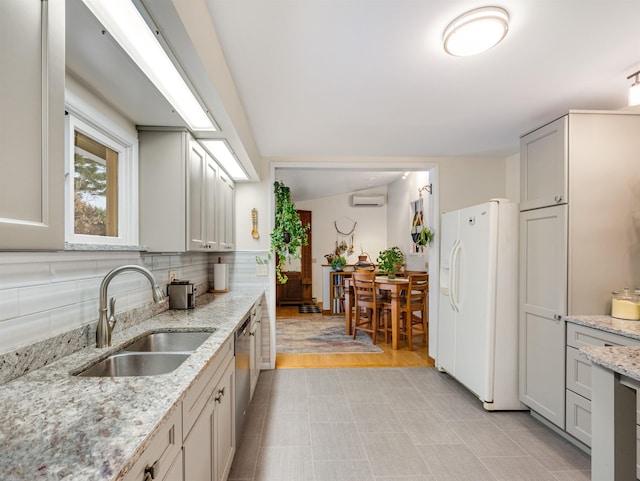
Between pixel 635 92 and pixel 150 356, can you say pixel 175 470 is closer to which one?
pixel 150 356

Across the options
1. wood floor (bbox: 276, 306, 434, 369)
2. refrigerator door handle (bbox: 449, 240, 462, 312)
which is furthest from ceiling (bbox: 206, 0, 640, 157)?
wood floor (bbox: 276, 306, 434, 369)

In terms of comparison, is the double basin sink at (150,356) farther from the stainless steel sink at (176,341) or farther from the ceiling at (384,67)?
→ the ceiling at (384,67)

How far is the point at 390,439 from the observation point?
2.34 meters

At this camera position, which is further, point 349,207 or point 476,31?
point 349,207

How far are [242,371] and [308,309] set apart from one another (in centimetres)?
522

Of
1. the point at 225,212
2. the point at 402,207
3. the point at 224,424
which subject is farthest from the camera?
the point at 402,207

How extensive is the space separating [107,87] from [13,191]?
1.17 m

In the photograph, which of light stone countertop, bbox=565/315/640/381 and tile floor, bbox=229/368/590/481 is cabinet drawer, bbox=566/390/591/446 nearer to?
tile floor, bbox=229/368/590/481

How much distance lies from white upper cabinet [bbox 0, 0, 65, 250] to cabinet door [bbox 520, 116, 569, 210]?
2694 millimetres

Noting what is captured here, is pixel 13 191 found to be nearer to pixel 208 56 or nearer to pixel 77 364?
pixel 77 364

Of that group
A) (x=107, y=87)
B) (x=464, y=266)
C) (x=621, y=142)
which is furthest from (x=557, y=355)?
(x=107, y=87)

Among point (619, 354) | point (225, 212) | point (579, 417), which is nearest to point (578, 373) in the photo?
point (579, 417)

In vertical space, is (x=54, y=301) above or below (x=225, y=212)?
below

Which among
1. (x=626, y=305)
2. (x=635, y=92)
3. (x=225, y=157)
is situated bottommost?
(x=626, y=305)
